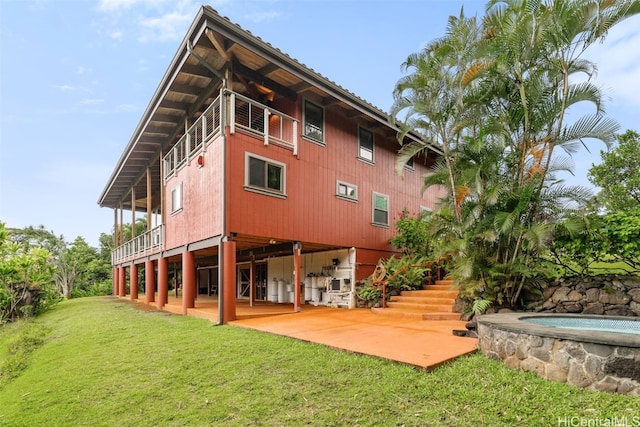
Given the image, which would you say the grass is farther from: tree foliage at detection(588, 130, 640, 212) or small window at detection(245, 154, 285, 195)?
tree foliage at detection(588, 130, 640, 212)

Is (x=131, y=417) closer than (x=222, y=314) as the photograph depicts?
Yes

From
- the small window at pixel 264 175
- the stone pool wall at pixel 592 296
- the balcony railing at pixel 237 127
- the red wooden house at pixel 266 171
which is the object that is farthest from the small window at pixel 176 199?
the stone pool wall at pixel 592 296

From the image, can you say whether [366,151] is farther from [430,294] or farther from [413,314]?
[413,314]

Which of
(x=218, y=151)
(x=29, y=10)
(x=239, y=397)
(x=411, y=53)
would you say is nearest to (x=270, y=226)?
(x=218, y=151)

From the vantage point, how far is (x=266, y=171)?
984cm

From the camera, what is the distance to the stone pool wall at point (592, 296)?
6.32 metres

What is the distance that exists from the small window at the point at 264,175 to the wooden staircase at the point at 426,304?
172 inches

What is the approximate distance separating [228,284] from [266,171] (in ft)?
10.3

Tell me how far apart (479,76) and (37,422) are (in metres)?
8.45

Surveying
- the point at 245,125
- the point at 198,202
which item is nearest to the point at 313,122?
the point at 245,125

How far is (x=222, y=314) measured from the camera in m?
8.54

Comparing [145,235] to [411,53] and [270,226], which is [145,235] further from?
[411,53]

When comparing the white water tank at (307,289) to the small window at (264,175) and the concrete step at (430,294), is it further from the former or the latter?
the small window at (264,175)

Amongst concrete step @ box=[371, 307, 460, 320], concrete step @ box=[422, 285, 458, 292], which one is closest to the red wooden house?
concrete step @ box=[371, 307, 460, 320]
